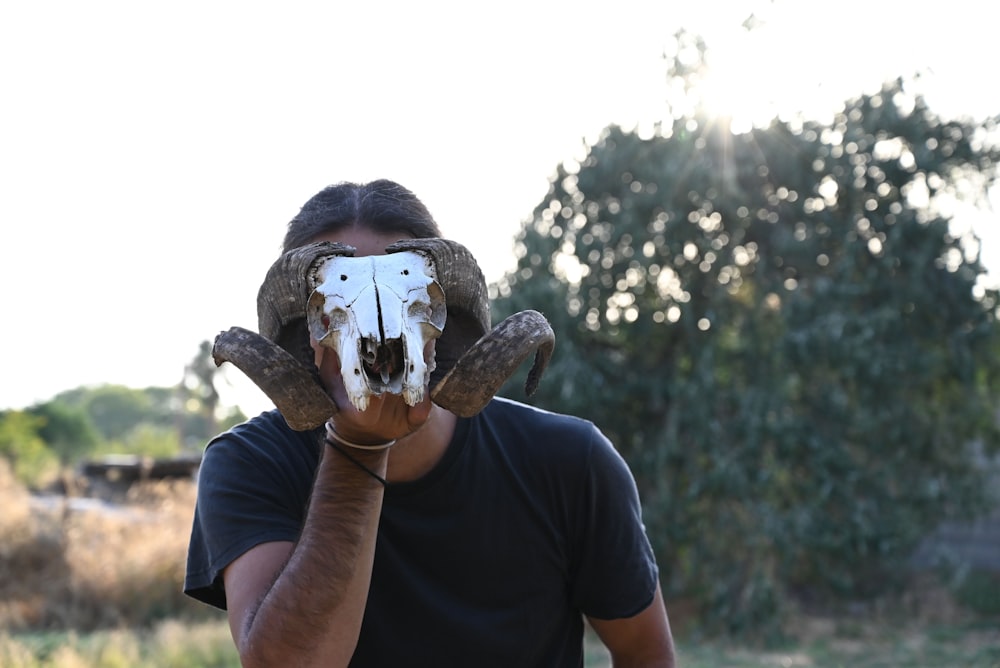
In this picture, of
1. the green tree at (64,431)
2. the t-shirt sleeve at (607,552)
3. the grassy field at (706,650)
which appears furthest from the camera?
the green tree at (64,431)

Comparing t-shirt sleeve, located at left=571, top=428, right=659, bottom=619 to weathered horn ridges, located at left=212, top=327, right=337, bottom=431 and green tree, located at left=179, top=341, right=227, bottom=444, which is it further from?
green tree, located at left=179, top=341, right=227, bottom=444

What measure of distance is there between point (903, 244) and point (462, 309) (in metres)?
9.48

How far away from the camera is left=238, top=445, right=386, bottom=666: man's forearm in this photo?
6.62ft

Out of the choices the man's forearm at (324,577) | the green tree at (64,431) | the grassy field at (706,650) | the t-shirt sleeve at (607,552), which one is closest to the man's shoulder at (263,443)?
the man's forearm at (324,577)

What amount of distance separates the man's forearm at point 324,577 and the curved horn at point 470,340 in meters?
0.24

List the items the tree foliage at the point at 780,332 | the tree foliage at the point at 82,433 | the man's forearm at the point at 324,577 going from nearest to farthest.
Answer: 1. the man's forearm at the point at 324,577
2. the tree foliage at the point at 780,332
3. the tree foliage at the point at 82,433

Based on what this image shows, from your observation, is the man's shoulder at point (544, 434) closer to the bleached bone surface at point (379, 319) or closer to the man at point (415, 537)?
the man at point (415, 537)

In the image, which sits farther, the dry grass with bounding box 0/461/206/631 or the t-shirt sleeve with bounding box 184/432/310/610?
the dry grass with bounding box 0/461/206/631

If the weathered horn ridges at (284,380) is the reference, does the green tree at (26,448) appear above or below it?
below

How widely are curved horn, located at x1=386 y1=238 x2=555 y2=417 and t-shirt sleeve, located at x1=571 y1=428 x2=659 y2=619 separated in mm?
397

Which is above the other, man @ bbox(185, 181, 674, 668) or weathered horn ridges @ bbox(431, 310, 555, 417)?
weathered horn ridges @ bbox(431, 310, 555, 417)

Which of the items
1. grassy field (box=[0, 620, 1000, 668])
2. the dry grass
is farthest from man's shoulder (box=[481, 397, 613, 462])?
the dry grass

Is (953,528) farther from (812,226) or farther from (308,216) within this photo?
Result: (308,216)

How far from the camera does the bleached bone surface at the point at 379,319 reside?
176cm
